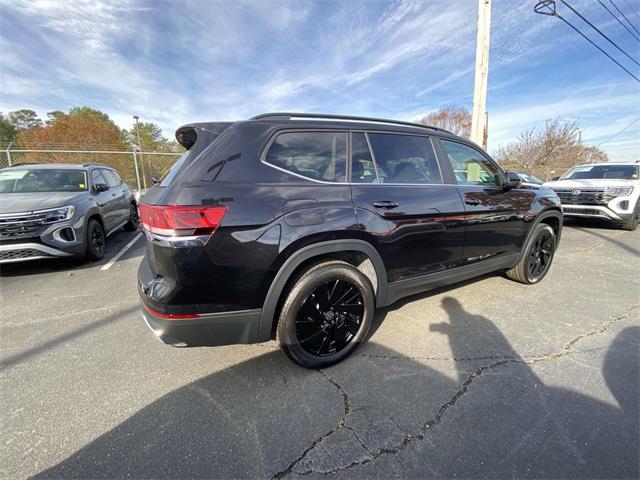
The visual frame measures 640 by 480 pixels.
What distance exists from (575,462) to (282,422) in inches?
64.3

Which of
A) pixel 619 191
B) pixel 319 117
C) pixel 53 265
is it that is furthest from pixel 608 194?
pixel 53 265

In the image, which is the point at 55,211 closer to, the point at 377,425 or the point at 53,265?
the point at 53,265

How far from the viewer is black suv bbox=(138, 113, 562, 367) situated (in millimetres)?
1947

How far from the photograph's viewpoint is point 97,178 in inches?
238

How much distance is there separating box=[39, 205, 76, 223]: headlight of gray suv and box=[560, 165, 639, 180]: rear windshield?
38.3ft

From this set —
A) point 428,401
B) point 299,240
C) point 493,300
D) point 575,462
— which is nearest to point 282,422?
point 428,401

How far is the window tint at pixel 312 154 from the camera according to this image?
7.32 ft

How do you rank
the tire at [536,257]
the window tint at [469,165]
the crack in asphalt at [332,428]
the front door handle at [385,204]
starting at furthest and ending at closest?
1. the tire at [536,257]
2. the window tint at [469,165]
3. the front door handle at [385,204]
4. the crack in asphalt at [332,428]

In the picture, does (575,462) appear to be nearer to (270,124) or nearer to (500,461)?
(500,461)

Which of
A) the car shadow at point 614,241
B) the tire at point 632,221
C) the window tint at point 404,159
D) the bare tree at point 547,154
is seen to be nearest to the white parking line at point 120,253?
the window tint at point 404,159

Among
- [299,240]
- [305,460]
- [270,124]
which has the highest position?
[270,124]

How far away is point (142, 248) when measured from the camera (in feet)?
20.4

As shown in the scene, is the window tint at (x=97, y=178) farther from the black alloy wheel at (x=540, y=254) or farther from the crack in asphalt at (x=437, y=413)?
the black alloy wheel at (x=540, y=254)

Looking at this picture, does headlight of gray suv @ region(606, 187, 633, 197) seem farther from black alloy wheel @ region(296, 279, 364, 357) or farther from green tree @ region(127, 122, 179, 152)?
green tree @ region(127, 122, 179, 152)
